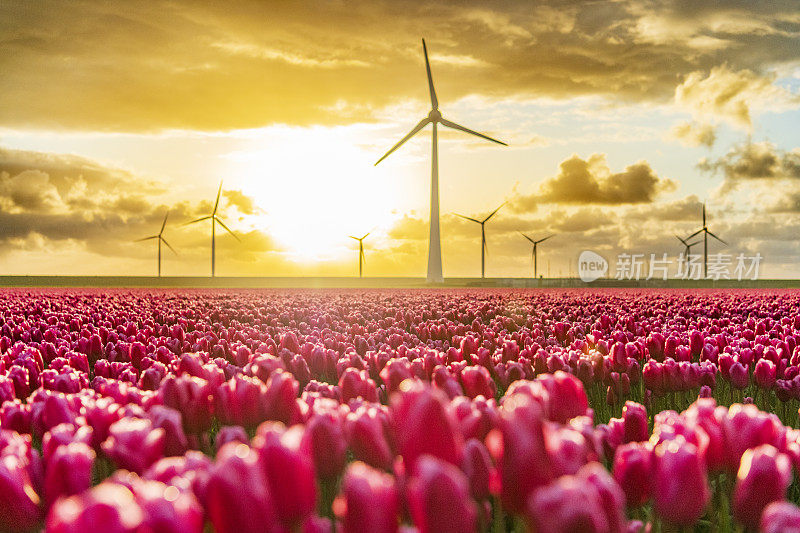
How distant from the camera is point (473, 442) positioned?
2.54 m

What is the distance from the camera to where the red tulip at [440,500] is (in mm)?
1687

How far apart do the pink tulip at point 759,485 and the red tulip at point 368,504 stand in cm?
132

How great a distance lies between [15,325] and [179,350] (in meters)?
4.83

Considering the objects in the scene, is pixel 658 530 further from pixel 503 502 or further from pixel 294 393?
pixel 294 393

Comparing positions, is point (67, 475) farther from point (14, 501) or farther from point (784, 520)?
point (784, 520)

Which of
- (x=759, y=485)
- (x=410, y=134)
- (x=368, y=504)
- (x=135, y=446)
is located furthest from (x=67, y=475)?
(x=410, y=134)

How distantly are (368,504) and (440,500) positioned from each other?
0.18 metres

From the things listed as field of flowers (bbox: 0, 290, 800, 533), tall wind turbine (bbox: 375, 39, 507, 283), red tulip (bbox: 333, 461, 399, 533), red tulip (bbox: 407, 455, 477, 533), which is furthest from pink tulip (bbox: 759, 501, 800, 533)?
tall wind turbine (bbox: 375, 39, 507, 283)

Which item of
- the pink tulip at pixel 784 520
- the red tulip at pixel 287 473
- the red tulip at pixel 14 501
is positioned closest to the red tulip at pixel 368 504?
the red tulip at pixel 287 473

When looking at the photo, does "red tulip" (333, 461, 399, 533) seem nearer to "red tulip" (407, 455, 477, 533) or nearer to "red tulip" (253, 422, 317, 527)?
"red tulip" (407, 455, 477, 533)

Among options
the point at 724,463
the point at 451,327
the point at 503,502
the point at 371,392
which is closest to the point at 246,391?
the point at 371,392

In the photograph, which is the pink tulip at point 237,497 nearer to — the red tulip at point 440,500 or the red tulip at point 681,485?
the red tulip at point 440,500

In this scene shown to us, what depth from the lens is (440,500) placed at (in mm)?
1711

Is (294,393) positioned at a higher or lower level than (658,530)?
higher
